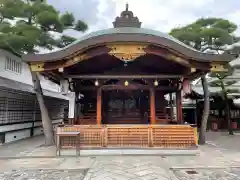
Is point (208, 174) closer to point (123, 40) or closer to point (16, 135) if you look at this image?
point (123, 40)

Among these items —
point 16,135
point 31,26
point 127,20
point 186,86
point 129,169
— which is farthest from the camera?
point 16,135

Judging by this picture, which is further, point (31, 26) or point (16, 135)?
point (16, 135)

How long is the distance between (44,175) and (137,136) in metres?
3.29

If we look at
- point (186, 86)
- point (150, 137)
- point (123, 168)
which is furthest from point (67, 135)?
point (186, 86)

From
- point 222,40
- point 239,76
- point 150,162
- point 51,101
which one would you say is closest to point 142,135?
point 150,162

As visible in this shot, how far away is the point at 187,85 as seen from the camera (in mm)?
8398

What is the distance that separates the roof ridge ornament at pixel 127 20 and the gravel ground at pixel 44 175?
588 cm

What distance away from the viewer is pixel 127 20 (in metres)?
Answer: 9.22

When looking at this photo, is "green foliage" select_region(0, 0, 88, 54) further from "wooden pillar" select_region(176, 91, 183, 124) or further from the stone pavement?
"wooden pillar" select_region(176, 91, 183, 124)

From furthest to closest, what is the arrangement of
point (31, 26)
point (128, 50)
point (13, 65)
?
point (13, 65)
point (31, 26)
point (128, 50)

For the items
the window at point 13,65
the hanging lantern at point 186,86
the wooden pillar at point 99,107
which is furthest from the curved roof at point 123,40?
the window at point 13,65

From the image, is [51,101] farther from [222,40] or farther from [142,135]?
[222,40]

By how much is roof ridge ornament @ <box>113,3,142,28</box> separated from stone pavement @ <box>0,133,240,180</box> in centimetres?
508

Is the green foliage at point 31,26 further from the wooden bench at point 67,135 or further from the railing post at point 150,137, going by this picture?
the railing post at point 150,137
